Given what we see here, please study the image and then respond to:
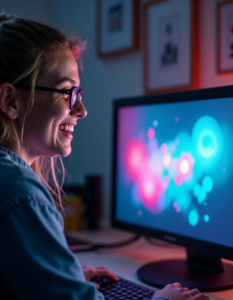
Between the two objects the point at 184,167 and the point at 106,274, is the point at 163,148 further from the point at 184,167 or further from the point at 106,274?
the point at 106,274

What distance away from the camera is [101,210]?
5.69 feet

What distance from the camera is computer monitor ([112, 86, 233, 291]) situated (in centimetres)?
89

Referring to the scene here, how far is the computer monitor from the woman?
0.17m

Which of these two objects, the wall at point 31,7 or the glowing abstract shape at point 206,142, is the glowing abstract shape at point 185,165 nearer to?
the glowing abstract shape at point 206,142

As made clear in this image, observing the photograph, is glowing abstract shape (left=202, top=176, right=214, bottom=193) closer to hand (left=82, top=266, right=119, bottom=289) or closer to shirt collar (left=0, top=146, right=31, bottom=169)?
hand (left=82, top=266, right=119, bottom=289)

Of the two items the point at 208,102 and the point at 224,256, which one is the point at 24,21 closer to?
the point at 208,102

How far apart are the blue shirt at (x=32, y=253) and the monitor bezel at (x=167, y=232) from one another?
1.34 feet

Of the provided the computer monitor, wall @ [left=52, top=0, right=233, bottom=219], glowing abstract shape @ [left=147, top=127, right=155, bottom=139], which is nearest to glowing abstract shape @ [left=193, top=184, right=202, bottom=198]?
the computer monitor

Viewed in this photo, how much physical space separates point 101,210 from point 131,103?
747 mm

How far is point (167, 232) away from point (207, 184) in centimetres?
20

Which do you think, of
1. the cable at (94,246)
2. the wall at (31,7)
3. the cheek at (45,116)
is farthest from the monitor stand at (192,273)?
the wall at (31,7)

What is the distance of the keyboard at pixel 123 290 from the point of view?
805 millimetres

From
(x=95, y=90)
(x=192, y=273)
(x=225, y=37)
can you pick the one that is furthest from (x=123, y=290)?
(x=95, y=90)

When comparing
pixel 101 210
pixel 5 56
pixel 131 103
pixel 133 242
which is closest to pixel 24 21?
pixel 5 56
